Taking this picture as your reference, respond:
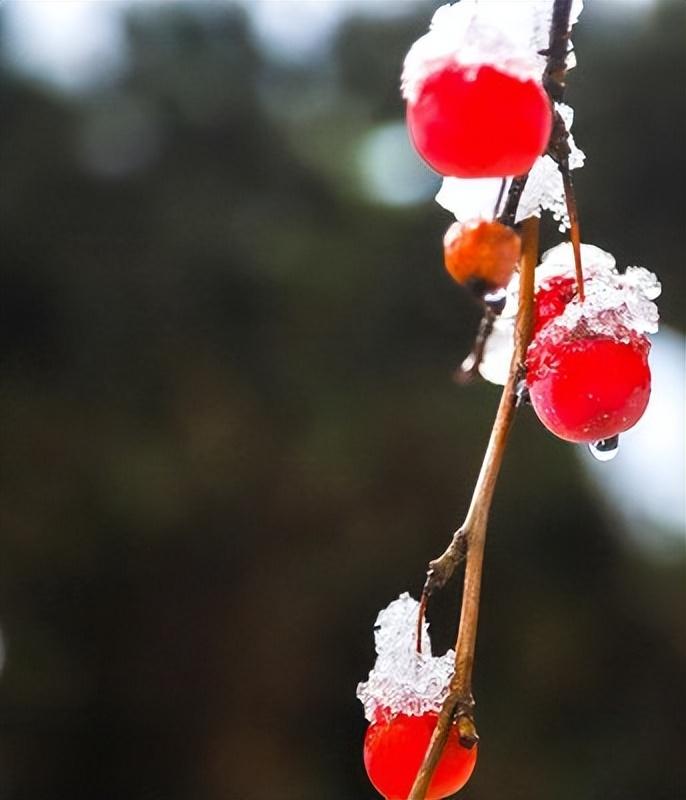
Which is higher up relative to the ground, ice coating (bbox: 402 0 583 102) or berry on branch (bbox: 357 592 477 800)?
ice coating (bbox: 402 0 583 102)

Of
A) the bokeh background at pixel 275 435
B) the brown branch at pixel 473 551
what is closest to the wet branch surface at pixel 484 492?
the brown branch at pixel 473 551

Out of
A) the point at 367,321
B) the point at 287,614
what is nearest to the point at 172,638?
the point at 287,614

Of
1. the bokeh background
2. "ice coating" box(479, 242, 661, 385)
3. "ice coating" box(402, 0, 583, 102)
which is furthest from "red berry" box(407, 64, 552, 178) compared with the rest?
the bokeh background

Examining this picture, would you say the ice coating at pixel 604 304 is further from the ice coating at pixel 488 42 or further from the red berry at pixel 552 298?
the ice coating at pixel 488 42

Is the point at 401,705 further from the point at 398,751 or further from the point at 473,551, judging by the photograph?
the point at 473,551

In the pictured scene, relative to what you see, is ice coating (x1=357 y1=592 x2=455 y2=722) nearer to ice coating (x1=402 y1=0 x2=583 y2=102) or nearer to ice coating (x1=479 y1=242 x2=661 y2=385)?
ice coating (x1=479 y1=242 x2=661 y2=385)

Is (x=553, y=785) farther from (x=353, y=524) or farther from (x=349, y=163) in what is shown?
(x=349, y=163)
